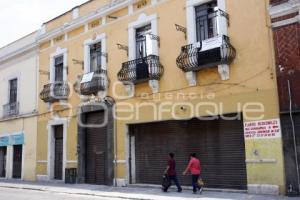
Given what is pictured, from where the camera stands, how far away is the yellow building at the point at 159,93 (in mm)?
14344

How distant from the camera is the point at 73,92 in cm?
2152

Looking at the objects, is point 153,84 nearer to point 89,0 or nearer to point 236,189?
point 236,189

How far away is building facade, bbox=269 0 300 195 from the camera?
13.2 metres

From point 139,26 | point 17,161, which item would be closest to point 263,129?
point 139,26

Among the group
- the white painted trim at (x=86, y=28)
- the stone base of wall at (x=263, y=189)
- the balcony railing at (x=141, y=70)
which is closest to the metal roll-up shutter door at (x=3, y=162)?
the white painted trim at (x=86, y=28)

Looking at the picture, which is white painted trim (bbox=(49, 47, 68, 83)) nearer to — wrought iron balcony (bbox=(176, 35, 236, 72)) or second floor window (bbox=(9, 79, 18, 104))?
second floor window (bbox=(9, 79, 18, 104))

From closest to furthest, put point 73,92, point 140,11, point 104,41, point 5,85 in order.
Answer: point 140,11 → point 104,41 → point 73,92 → point 5,85

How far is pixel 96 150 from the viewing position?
20.3 meters

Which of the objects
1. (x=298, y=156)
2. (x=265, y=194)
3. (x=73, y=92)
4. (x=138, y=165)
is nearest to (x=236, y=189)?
(x=265, y=194)

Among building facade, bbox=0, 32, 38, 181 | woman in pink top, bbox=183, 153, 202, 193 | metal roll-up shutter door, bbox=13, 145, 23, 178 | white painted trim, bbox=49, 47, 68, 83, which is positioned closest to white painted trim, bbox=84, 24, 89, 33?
white painted trim, bbox=49, 47, 68, 83

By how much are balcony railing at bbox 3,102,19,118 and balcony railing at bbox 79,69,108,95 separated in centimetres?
743

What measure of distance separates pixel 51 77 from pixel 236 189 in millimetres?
12654

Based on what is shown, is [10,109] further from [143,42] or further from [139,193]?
[139,193]

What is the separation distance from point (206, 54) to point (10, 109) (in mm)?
15600
